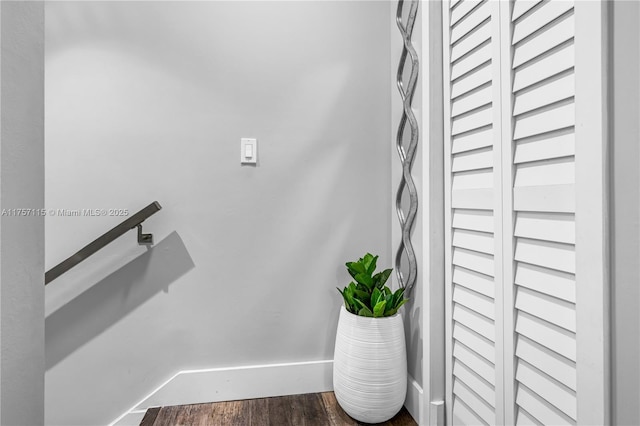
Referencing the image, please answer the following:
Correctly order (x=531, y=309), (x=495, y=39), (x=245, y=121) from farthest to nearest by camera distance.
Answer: (x=245, y=121)
(x=495, y=39)
(x=531, y=309)

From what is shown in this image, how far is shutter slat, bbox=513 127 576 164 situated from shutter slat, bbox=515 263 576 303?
253 mm

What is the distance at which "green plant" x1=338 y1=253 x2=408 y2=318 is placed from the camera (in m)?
1.37

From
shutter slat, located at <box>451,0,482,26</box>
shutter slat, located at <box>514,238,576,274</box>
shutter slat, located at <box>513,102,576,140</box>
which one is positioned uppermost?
shutter slat, located at <box>451,0,482,26</box>

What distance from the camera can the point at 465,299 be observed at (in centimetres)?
119

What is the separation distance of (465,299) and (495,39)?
2.43 ft

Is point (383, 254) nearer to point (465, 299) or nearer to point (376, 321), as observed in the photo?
point (376, 321)

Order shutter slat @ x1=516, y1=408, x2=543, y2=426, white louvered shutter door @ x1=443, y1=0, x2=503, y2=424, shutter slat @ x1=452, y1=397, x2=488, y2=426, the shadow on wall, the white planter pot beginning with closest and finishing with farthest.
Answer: shutter slat @ x1=516, y1=408, x2=543, y2=426 < white louvered shutter door @ x1=443, y1=0, x2=503, y2=424 < shutter slat @ x1=452, y1=397, x2=488, y2=426 < the white planter pot < the shadow on wall

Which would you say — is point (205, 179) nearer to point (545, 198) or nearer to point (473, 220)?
point (473, 220)

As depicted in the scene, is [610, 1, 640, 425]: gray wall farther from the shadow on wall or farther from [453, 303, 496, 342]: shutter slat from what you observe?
the shadow on wall

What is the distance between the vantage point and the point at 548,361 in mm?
857

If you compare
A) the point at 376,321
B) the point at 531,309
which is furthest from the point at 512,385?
the point at 376,321

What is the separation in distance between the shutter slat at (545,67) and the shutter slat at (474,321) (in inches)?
24.6

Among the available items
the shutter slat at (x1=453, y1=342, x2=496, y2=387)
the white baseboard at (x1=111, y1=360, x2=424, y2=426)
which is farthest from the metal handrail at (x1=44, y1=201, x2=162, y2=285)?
the shutter slat at (x1=453, y1=342, x2=496, y2=387)

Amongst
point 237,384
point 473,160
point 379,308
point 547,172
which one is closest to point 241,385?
point 237,384
